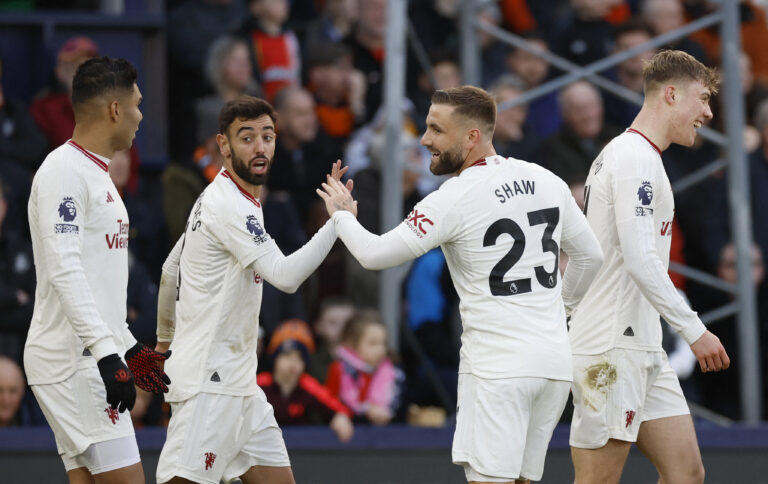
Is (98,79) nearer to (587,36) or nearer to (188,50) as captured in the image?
(188,50)

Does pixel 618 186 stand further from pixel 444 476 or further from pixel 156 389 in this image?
pixel 444 476

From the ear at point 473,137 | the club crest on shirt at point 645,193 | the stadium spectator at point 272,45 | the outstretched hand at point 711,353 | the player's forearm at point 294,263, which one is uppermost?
the stadium spectator at point 272,45

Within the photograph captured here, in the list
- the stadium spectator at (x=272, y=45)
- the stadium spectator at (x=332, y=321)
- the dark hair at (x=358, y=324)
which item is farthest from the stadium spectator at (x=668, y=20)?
the dark hair at (x=358, y=324)

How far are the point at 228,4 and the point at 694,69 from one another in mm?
5723

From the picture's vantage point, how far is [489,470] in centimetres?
568

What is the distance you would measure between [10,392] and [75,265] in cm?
328

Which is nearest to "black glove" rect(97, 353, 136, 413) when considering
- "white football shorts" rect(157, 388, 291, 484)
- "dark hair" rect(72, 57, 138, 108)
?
"white football shorts" rect(157, 388, 291, 484)

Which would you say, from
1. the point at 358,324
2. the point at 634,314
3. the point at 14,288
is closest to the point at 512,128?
the point at 358,324

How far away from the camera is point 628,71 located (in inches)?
458

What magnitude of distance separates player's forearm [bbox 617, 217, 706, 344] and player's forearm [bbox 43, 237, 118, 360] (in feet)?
7.74

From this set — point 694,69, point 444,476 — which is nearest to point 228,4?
point 444,476

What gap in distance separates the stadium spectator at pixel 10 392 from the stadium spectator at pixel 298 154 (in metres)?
2.68

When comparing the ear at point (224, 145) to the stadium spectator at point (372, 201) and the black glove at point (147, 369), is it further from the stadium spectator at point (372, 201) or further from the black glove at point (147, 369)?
the stadium spectator at point (372, 201)

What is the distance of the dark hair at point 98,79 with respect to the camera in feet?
19.8
